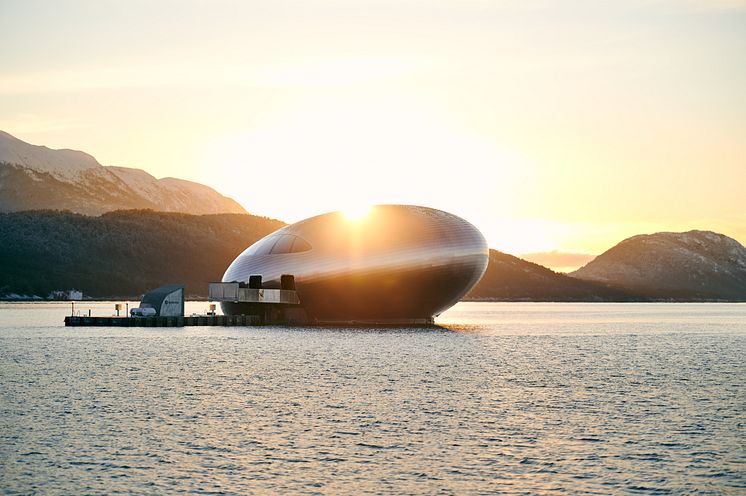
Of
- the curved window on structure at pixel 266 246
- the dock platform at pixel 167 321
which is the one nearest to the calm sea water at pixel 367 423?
the curved window on structure at pixel 266 246

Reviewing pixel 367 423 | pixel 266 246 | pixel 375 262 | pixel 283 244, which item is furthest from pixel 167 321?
pixel 367 423

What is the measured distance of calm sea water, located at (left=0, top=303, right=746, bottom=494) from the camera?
2738 centimetres

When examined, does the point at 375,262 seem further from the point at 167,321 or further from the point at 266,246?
the point at 167,321

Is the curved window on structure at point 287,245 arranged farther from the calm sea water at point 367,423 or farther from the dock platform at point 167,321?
the calm sea water at point 367,423

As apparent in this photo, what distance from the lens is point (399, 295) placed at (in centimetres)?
10381

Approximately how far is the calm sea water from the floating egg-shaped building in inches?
1116

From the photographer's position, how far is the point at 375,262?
3994 inches

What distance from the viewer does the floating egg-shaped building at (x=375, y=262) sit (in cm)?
10175

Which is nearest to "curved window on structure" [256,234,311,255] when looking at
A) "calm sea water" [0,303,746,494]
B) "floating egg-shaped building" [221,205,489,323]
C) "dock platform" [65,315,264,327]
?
"floating egg-shaped building" [221,205,489,323]

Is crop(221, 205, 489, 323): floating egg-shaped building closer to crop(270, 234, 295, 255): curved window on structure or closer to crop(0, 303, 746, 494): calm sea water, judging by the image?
crop(270, 234, 295, 255): curved window on structure

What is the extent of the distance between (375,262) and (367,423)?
64.4 m

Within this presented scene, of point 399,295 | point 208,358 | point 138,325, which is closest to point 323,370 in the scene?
point 208,358

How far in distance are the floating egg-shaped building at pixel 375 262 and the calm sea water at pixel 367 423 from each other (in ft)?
93.0

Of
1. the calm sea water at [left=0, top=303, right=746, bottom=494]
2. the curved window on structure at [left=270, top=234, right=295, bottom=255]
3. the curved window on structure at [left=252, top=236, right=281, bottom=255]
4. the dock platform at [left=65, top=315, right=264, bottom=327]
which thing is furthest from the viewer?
the dock platform at [left=65, top=315, right=264, bottom=327]
